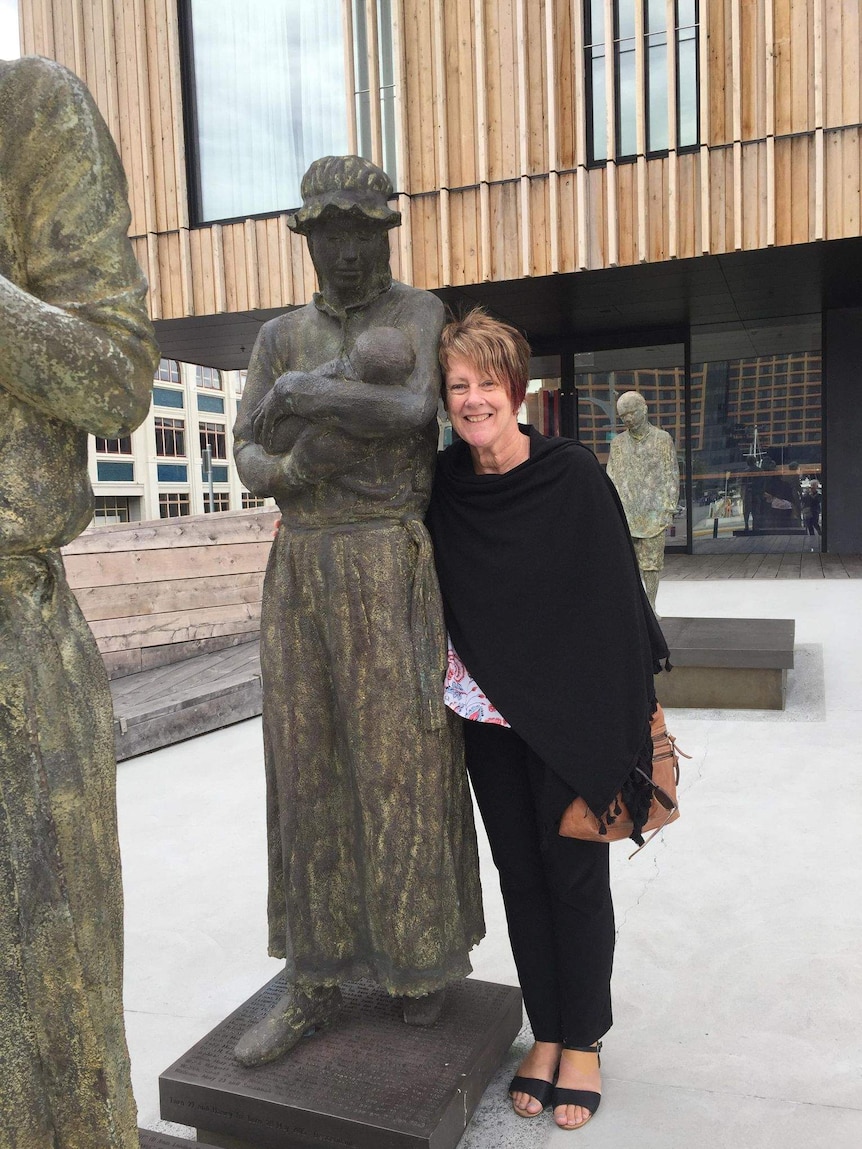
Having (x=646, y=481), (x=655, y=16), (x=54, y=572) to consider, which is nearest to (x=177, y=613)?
(x=646, y=481)

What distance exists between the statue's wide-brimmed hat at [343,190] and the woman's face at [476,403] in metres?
0.35

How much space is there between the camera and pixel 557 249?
37.5ft

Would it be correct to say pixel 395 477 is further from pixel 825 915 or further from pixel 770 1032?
pixel 825 915

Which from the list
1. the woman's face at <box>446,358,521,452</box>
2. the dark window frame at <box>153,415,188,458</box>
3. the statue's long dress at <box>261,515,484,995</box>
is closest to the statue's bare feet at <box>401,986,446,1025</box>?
the statue's long dress at <box>261,515,484,995</box>

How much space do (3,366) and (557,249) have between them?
1093 centimetres

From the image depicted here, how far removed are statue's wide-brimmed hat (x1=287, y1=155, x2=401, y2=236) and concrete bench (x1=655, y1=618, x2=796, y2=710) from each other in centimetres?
481

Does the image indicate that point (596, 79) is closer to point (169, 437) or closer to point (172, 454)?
point (169, 437)

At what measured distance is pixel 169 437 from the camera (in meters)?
57.0

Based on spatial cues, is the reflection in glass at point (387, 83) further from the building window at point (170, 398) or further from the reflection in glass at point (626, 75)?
the building window at point (170, 398)

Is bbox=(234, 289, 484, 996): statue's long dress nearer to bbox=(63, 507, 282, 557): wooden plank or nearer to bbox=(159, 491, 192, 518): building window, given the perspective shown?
bbox=(63, 507, 282, 557): wooden plank

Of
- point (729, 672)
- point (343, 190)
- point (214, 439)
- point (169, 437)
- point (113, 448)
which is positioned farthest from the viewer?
point (214, 439)

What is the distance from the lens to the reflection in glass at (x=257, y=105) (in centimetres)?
1324

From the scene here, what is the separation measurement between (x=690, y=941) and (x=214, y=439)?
2384 inches

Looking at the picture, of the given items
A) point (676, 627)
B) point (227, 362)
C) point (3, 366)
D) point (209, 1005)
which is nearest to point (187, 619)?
point (676, 627)
